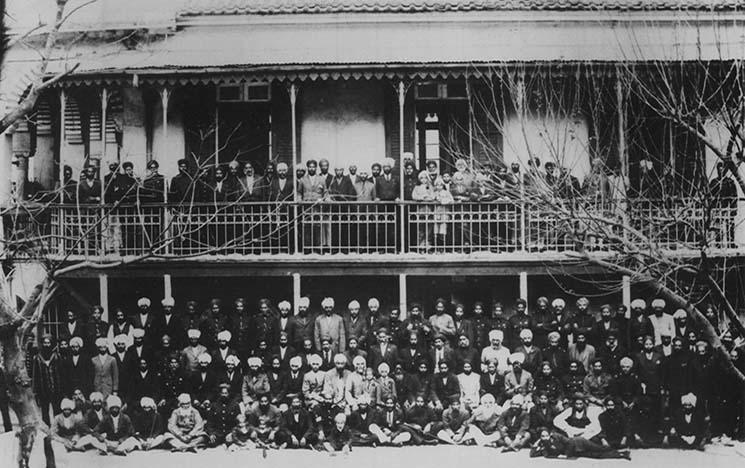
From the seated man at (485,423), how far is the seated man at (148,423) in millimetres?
3740

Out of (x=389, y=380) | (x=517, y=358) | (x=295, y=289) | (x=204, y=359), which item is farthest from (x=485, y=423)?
(x=204, y=359)

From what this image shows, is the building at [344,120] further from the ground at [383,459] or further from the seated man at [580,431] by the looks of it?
the ground at [383,459]

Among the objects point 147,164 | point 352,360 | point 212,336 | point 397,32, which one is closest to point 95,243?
point 147,164

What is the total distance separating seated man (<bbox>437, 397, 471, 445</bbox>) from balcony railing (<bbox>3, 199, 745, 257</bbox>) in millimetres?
2254

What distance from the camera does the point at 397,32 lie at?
12.8 metres

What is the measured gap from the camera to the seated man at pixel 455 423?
32.9ft

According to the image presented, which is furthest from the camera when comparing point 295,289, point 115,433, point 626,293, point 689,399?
point 295,289

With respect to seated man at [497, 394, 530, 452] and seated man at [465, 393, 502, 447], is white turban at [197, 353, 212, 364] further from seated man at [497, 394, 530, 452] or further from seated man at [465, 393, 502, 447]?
seated man at [497, 394, 530, 452]

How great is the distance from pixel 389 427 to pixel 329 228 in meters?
2.84

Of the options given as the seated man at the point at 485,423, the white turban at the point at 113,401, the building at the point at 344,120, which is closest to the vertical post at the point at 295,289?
the building at the point at 344,120

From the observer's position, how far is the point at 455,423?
1008 centimetres

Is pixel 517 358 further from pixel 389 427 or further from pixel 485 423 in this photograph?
pixel 389 427

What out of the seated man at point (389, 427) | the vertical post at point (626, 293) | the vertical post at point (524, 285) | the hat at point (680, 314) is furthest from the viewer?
the vertical post at point (524, 285)

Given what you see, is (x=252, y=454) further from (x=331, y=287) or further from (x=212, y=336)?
(x=331, y=287)
